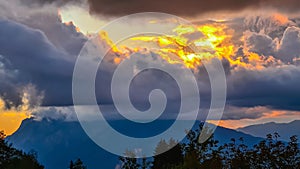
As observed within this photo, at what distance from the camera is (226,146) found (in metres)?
99.7

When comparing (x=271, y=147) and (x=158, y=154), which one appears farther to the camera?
(x=158, y=154)

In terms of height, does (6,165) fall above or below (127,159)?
above

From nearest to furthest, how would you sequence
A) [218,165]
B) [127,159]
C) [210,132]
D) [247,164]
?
[218,165] → [210,132] → [247,164] → [127,159]

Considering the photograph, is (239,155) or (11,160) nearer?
(239,155)

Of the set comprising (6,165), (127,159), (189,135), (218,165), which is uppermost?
(6,165)

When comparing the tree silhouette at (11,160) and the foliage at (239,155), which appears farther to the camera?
the tree silhouette at (11,160)

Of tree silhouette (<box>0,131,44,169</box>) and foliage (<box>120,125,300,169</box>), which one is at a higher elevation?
tree silhouette (<box>0,131,44,169</box>)

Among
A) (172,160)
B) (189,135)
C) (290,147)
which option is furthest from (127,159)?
(290,147)

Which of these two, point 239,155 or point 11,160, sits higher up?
point 11,160

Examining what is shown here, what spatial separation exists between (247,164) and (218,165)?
13113mm

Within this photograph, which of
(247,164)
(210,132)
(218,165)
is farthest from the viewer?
(247,164)

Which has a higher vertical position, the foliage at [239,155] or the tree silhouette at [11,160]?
the tree silhouette at [11,160]

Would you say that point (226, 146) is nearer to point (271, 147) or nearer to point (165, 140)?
point (271, 147)

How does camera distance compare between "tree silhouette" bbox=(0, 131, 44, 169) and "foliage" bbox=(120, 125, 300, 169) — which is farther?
"tree silhouette" bbox=(0, 131, 44, 169)
